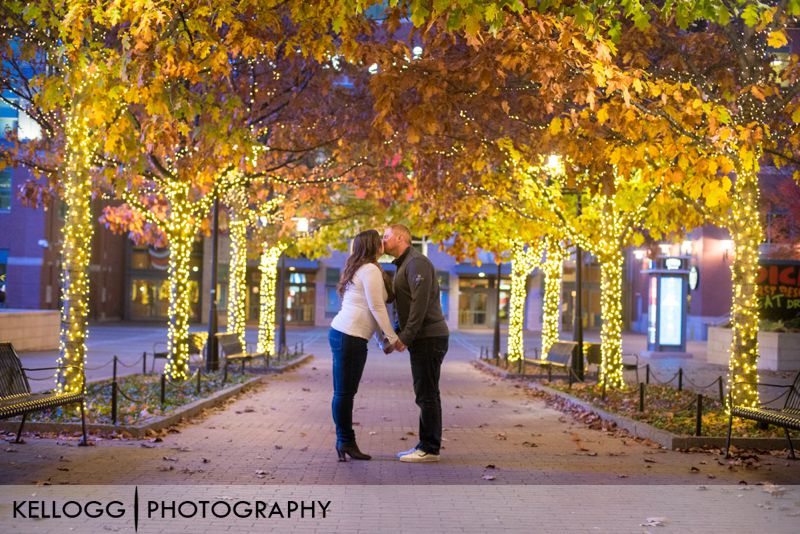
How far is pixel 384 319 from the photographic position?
9.52 m

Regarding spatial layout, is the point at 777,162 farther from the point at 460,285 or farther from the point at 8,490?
the point at 460,285

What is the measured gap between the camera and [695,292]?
51344 mm

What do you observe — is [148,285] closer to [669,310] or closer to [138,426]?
[669,310]

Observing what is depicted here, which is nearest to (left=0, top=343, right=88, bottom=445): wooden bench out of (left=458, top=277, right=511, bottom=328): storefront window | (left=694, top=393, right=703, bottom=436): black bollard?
(left=694, top=393, right=703, bottom=436): black bollard

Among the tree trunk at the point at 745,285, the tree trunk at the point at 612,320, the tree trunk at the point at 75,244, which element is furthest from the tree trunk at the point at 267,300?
the tree trunk at the point at 745,285

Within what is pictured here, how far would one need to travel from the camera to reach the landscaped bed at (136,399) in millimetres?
12487

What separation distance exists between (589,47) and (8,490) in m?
7.78

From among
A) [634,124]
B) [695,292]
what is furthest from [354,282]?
[695,292]

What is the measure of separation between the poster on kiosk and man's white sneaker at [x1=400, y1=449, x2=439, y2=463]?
2857 cm

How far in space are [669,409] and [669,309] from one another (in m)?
22.5

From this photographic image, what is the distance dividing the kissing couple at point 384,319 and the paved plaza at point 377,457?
21.2 inches

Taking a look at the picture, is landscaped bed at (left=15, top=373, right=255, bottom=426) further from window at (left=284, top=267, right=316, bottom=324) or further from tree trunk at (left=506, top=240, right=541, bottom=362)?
window at (left=284, top=267, right=316, bottom=324)

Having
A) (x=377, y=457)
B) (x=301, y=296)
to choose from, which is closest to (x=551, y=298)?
(x=377, y=457)

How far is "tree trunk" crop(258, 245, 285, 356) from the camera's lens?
30484 mm
